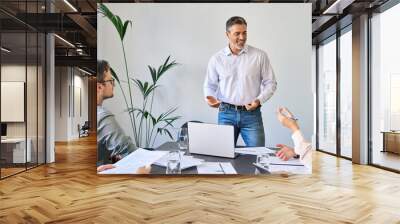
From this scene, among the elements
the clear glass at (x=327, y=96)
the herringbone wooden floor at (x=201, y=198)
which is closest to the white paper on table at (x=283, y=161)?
the herringbone wooden floor at (x=201, y=198)

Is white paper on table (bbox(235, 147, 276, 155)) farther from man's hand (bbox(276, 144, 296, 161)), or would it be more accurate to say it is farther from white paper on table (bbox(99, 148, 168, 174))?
white paper on table (bbox(99, 148, 168, 174))

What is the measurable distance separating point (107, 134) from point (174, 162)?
3.81 ft

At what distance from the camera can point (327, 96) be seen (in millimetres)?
9570

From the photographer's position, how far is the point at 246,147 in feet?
18.8

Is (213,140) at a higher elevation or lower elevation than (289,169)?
higher

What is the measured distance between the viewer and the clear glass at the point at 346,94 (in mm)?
8078

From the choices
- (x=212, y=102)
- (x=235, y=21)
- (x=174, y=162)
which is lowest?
(x=174, y=162)

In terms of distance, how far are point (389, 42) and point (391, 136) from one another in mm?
1743

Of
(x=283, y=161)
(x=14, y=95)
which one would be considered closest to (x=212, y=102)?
(x=283, y=161)

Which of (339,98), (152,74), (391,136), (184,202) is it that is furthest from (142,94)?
(339,98)

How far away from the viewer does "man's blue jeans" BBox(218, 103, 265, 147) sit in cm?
563

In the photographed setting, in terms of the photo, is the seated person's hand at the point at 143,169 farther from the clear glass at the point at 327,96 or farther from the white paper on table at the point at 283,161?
the clear glass at the point at 327,96

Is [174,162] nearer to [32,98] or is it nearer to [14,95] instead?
[14,95]

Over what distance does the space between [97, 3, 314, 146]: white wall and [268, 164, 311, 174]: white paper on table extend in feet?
1.31
